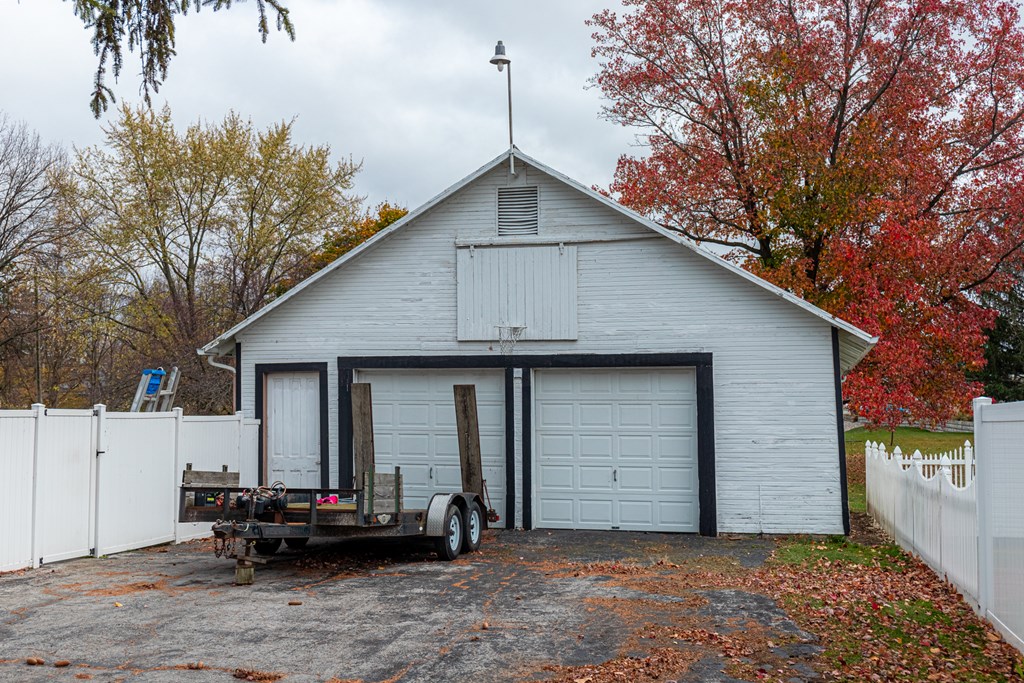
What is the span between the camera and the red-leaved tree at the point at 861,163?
2050 centimetres

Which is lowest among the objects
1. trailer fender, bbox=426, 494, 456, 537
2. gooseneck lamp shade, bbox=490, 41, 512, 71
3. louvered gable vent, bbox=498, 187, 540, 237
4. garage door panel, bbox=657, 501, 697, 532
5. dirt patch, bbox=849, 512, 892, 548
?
dirt patch, bbox=849, 512, 892, 548

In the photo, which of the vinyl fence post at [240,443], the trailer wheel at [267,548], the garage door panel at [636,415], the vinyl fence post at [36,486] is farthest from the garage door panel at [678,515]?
the vinyl fence post at [36,486]

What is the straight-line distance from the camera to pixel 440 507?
1171 centimetres

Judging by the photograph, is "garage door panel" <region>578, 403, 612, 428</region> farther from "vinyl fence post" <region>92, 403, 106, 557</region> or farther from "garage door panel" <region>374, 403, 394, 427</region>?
"vinyl fence post" <region>92, 403, 106, 557</region>

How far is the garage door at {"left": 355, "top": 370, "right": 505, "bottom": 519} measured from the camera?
15281mm

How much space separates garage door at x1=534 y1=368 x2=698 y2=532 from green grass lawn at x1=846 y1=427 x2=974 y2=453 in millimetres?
22422

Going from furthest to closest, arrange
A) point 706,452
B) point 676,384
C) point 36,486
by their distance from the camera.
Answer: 1. point 676,384
2. point 706,452
3. point 36,486

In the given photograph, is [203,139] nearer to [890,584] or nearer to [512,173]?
[512,173]

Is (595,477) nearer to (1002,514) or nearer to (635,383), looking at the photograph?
(635,383)

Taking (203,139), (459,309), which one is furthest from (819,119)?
(203,139)

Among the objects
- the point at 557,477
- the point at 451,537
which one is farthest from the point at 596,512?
the point at 451,537

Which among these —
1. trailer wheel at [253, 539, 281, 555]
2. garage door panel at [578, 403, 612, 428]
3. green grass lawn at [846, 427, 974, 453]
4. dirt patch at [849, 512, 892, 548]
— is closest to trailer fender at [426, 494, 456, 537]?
trailer wheel at [253, 539, 281, 555]

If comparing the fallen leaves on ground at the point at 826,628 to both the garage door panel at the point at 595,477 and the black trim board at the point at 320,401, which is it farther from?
the black trim board at the point at 320,401

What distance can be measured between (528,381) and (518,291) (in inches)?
55.3
